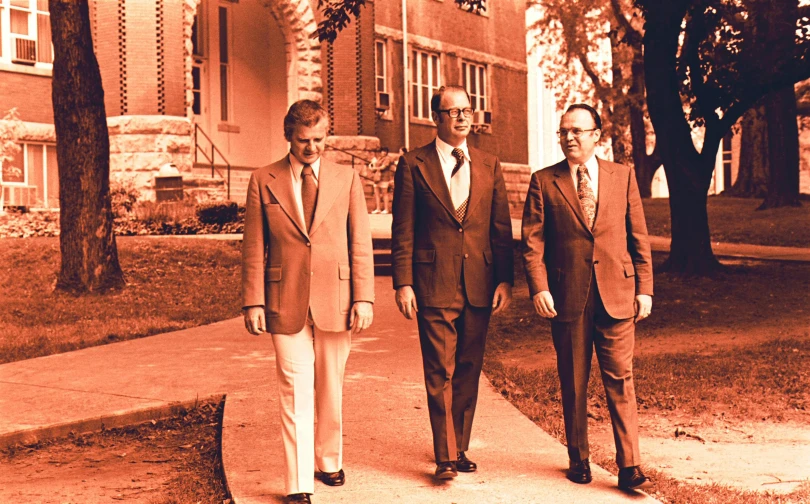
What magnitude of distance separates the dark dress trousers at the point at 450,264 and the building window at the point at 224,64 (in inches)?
905

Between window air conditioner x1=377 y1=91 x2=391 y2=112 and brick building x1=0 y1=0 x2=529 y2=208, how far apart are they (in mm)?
55

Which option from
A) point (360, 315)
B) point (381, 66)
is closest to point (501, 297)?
point (360, 315)

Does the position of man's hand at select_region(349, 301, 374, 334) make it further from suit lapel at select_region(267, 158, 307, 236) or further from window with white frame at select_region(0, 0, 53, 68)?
window with white frame at select_region(0, 0, 53, 68)

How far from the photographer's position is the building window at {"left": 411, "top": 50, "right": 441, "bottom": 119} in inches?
1318

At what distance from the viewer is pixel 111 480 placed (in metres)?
6.54

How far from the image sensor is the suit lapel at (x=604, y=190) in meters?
5.97

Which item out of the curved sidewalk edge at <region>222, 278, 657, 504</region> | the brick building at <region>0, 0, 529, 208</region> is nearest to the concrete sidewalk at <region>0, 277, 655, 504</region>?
the curved sidewalk edge at <region>222, 278, 657, 504</region>

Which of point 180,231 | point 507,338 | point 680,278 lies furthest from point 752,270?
point 180,231

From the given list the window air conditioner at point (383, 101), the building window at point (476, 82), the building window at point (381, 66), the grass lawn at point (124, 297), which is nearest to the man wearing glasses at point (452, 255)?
the grass lawn at point (124, 297)

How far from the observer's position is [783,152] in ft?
89.0

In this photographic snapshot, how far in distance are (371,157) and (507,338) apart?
1790 centimetres

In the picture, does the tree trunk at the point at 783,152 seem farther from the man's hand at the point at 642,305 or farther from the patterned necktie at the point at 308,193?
the patterned necktie at the point at 308,193

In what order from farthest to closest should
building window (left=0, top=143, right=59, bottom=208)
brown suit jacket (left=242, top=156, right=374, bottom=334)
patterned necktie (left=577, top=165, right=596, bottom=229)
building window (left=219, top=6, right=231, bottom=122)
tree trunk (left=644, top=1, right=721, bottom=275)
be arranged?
1. building window (left=219, top=6, right=231, bottom=122)
2. building window (left=0, top=143, right=59, bottom=208)
3. tree trunk (left=644, top=1, right=721, bottom=275)
4. patterned necktie (left=577, top=165, right=596, bottom=229)
5. brown suit jacket (left=242, top=156, right=374, bottom=334)

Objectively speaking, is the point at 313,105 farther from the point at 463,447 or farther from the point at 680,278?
the point at 680,278
